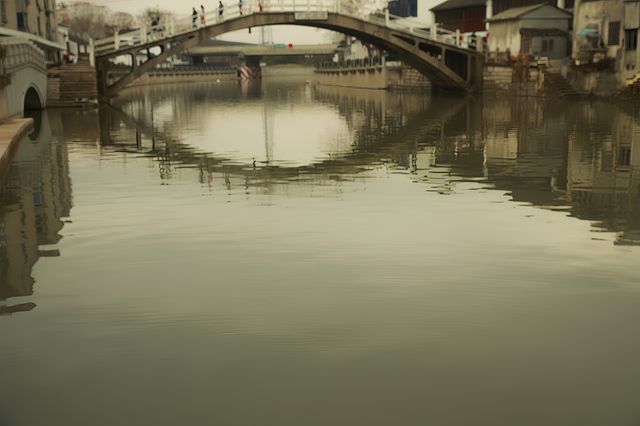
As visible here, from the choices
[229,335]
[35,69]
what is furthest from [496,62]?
[229,335]

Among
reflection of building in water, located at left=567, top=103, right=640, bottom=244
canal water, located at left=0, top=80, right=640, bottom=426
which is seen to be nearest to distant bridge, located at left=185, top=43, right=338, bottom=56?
reflection of building in water, located at left=567, top=103, right=640, bottom=244

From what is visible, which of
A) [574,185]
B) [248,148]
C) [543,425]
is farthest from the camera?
[248,148]

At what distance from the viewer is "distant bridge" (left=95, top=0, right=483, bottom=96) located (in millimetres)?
46094

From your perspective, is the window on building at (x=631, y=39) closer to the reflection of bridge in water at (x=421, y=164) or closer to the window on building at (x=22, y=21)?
the reflection of bridge in water at (x=421, y=164)

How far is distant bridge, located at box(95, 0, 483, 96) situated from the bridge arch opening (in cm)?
786

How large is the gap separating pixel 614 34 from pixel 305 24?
19.0 m

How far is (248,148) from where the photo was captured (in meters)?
22.3

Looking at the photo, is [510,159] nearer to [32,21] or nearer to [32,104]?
[32,104]

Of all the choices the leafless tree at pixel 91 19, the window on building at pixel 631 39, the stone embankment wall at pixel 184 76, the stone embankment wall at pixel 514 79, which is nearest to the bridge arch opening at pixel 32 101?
the stone embankment wall at pixel 514 79

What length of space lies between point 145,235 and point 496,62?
40693 millimetres

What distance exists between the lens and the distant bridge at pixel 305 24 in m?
46.1

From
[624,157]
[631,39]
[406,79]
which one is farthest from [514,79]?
[624,157]

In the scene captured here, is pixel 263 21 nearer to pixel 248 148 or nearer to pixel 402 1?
pixel 248 148

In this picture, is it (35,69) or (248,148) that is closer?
(248,148)
